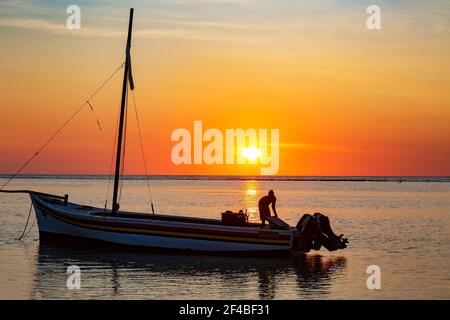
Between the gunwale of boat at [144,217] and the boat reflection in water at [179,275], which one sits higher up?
the gunwale of boat at [144,217]

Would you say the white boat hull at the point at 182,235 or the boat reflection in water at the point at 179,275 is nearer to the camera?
the boat reflection in water at the point at 179,275

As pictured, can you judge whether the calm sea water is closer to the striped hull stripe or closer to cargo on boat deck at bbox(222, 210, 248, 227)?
the striped hull stripe

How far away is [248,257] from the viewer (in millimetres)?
30438

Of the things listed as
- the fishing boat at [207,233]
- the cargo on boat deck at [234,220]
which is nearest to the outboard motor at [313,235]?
the fishing boat at [207,233]

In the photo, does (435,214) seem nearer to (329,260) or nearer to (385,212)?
(385,212)

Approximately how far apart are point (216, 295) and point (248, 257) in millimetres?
7377

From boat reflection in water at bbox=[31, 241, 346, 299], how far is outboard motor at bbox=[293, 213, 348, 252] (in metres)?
0.67

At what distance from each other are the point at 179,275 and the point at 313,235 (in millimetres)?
6845

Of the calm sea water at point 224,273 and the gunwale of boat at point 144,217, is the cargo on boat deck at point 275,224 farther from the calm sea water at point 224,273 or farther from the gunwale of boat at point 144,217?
the calm sea water at point 224,273

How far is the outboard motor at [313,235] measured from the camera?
30.4 metres

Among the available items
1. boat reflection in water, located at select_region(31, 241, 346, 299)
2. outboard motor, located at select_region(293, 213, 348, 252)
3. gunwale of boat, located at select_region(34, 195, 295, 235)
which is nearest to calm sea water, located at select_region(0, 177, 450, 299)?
boat reflection in water, located at select_region(31, 241, 346, 299)

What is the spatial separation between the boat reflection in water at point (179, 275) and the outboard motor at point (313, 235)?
67cm

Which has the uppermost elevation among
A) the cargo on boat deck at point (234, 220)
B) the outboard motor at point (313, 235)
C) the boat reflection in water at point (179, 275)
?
the cargo on boat deck at point (234, 220)
